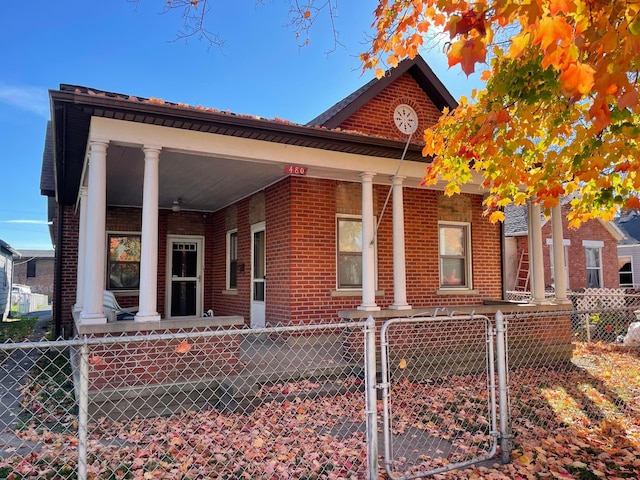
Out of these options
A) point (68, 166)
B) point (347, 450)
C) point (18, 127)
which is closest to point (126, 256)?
point (68, 166)

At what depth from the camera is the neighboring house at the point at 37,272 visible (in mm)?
41969

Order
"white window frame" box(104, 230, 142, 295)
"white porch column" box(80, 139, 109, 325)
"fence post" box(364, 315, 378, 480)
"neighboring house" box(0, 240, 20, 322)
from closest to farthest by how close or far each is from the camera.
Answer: "fence post" box(364, 315, 378, 480)
"white porch column" box(80, 139, 109, 325)
"white window frame" box(104, 230, 142, 295)
"neighboring house" box(0, 240, 20, 322)

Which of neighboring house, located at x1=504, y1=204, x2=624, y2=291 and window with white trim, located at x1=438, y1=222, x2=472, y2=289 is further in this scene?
neighboring house, located at x1=504, y1=204, x2=624, y2=291

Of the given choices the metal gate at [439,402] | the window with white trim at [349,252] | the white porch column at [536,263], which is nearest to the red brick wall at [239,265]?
the window with white trim at [349,252]

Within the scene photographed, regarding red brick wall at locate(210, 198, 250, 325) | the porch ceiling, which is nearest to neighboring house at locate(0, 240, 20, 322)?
red brick wall at locate(210, 198, 250, 325)

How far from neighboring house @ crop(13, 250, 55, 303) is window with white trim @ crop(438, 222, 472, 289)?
41969 mm

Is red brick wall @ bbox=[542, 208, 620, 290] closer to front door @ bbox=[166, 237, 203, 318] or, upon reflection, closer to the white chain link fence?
the white chain link fence

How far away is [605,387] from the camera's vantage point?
22.9 ft

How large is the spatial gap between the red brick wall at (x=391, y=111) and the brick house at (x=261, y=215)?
1.2 inches

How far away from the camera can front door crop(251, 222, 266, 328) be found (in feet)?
30.6

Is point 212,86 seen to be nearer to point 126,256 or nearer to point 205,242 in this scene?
point 205,242

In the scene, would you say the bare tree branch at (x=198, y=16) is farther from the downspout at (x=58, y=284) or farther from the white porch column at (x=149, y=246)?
the downspout at (x=58, y=284)

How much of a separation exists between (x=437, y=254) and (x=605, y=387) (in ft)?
12.3

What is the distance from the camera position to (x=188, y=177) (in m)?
8.48
